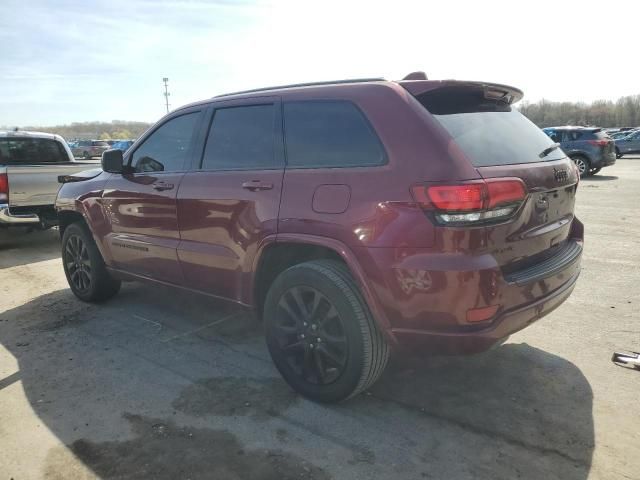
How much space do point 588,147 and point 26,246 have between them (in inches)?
630

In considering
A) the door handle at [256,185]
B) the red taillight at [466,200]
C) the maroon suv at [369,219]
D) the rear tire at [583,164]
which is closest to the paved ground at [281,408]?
the maroon suv at [369,219]

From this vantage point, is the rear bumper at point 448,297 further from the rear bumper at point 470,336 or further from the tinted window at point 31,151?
the tinted window at point 31,151

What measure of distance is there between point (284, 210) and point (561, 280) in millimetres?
1655

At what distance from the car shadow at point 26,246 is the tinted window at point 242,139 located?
4.54 m

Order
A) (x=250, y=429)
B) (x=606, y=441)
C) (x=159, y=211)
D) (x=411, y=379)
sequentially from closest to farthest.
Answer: (x=606, y=441) → (x=250, y=429) → (x=411, y=379) → (x=159, y=211)

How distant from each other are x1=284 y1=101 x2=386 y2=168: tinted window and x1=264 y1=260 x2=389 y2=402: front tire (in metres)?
0.61

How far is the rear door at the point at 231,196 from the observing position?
10.5 ft

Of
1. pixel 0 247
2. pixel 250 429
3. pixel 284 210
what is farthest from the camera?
pixel 0 247

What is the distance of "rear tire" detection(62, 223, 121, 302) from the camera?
4824mm

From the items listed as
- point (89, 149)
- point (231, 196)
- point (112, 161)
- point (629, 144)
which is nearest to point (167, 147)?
point (112, 161)

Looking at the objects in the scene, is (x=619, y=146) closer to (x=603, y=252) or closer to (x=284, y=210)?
(x=603, y=252)

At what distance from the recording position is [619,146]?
97.1 feet

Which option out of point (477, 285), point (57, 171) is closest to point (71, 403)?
point (477, 285)

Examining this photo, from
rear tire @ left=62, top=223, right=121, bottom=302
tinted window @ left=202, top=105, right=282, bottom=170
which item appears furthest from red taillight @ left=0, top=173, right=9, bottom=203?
tinted window @ left=202, top=105, right=282, bottom=170
